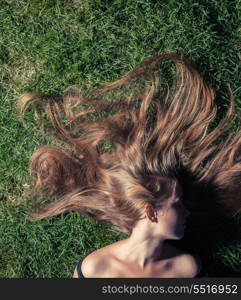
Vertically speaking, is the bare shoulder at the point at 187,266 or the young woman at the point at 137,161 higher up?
the young woman at the point at 137,161

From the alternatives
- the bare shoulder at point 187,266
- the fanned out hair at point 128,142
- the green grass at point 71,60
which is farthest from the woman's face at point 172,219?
the green grass at point 71,60

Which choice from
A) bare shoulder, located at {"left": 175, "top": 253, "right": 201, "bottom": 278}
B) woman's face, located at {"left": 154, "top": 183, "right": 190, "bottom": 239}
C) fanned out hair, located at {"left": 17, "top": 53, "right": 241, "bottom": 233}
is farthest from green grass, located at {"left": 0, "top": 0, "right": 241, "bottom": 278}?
woman's face, located at {"left": 154, "top": 183, "right": 190, "bottom": 239}

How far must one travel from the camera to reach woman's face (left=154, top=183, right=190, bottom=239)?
10.5 feet

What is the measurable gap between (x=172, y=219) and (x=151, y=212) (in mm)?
155

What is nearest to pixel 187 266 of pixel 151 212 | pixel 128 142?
pixel 151 212

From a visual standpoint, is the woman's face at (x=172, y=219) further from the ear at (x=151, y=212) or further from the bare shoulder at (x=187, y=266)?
the bare shoulder at (x=187, y=266)

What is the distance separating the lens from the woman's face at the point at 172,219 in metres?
3.19

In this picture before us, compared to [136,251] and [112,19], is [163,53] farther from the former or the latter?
[136,251]

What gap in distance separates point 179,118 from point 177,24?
2.51ft

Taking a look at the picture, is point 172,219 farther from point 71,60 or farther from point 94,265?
point 71,60

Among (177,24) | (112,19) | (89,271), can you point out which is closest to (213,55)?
(177,24)

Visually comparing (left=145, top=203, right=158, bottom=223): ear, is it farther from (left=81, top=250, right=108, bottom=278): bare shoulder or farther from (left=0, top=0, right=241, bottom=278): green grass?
(left=0, top=0, right=241, bottom=278): green grass

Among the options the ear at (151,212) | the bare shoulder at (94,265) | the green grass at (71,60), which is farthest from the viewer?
the green grass at (71,60)

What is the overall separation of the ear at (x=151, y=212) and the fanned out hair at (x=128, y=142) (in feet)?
0.47
